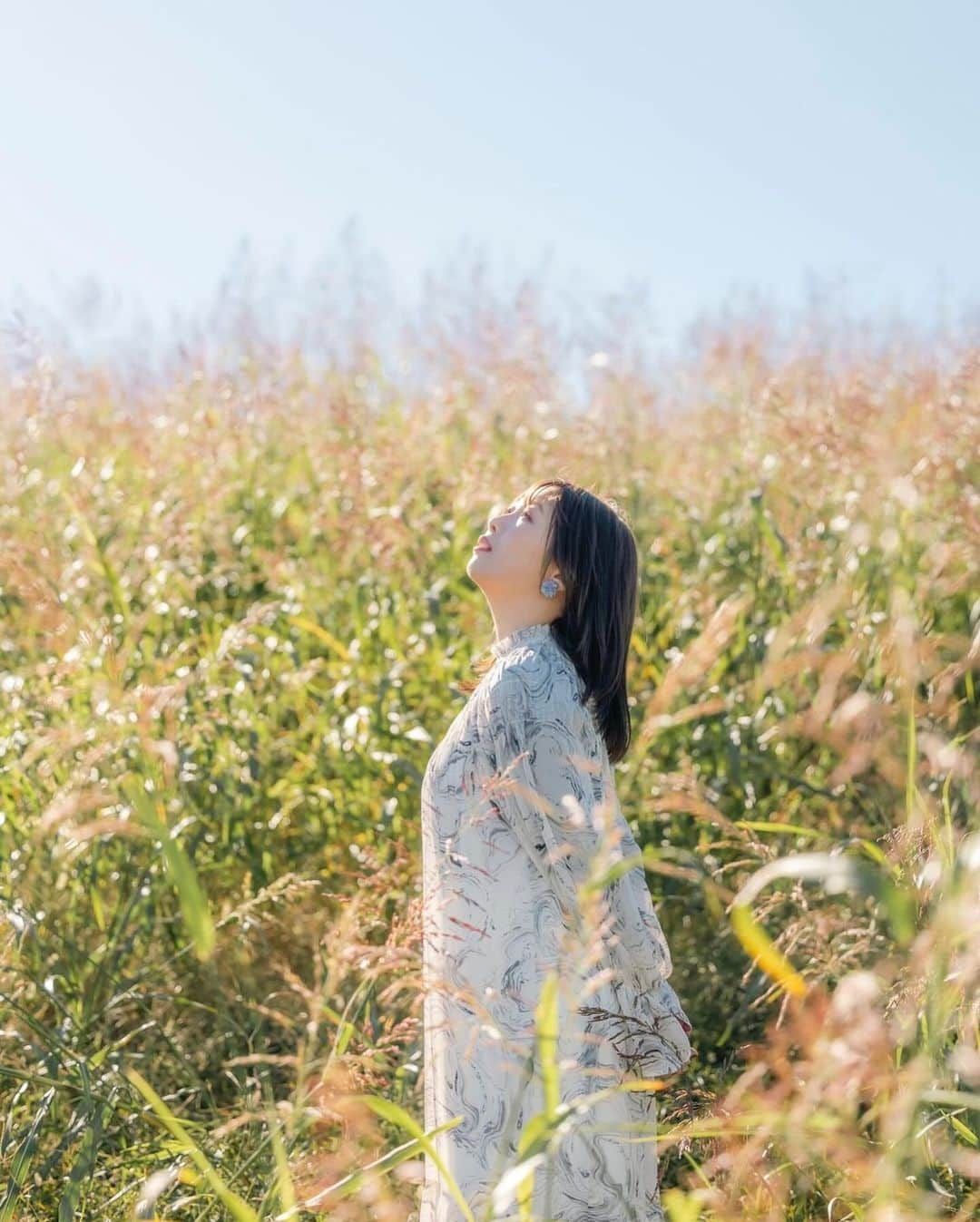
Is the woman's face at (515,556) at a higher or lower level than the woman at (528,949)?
higher

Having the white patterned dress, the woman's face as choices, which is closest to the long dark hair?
the woman's face

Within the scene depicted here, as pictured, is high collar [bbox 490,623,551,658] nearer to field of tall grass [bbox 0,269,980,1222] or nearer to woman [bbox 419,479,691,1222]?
woman [bbox 419,479,691,1222]

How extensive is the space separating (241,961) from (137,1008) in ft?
0.98

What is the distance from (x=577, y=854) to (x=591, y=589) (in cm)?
52

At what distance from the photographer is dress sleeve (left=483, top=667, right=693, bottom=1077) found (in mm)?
2229

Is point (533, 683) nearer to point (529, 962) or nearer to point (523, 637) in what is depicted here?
point (523, 637)

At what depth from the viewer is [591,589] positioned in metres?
2.50

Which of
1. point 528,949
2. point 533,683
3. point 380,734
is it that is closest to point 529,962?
point 528,949

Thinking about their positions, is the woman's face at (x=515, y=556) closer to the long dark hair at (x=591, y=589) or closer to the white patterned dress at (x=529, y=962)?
the long dark hair at (x=591, y=589)

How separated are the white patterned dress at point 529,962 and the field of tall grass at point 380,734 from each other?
0.41 feet

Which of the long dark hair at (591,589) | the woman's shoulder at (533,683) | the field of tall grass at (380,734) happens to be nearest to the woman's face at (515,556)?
the long dark hair at (591,589)

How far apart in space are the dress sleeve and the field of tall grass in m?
0.14

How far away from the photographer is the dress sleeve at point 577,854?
2.23 m

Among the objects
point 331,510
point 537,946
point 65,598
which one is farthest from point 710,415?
point 537,946
